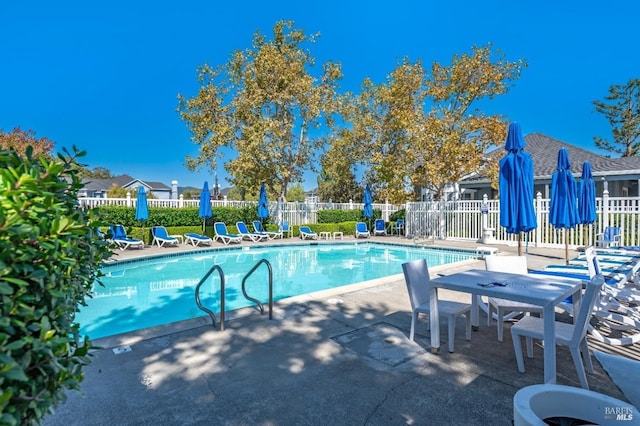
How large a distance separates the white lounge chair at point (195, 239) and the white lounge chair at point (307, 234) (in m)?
4.74

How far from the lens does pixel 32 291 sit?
3.97 ft

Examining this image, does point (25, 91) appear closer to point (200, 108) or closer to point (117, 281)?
point (200, 108)

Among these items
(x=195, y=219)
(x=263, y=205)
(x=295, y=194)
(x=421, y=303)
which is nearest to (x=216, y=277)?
(x=421, y=303)

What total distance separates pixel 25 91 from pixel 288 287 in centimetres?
3192

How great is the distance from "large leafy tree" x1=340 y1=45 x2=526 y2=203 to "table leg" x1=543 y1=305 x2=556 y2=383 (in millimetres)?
13866

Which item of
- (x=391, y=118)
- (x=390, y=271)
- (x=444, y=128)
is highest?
(x=391, y=118)

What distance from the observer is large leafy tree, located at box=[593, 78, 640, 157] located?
2841 centimetres

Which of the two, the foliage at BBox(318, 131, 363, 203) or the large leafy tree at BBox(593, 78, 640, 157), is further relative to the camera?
the large leafy tree at BBox(593, 78, 640, 157)

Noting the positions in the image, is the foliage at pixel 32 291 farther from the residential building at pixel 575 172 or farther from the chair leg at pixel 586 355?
the residential building at pixel 575 172

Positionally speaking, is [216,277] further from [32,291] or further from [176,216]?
[32,291]

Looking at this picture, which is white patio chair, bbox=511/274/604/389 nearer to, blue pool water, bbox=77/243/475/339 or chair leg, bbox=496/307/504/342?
chair leg, bbox=496/307/504/342

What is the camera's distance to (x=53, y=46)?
2150cm

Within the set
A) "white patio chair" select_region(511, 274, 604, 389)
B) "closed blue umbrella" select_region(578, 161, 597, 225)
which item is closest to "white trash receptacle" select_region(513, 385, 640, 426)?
"white patio chair" select_region(511, 274, 604, 389)

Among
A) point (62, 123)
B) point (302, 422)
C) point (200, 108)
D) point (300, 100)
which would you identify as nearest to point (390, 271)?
point (302, 422)
